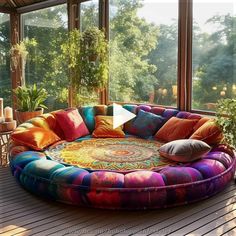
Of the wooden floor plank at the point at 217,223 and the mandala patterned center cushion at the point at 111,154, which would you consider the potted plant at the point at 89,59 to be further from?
the wooden floor plank at the point at 217,223

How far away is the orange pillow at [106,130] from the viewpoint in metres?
5.01

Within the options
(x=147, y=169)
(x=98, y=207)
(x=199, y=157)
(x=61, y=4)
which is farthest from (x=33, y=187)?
(x=61, y=4)

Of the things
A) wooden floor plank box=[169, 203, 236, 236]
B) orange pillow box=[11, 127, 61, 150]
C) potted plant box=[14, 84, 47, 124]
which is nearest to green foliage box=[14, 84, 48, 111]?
potted plant box=[14, 84, 47, 124]

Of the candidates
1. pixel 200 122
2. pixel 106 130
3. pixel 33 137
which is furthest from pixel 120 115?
pixel 33 137

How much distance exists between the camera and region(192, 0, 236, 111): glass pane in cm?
457

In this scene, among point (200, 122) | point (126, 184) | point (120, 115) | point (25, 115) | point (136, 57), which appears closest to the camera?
point (126, 184)

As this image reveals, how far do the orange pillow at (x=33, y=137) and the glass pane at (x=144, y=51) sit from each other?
6.40ft

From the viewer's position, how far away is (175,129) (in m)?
4.60

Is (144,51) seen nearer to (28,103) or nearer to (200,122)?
(200,122)

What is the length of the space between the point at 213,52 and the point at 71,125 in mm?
2277

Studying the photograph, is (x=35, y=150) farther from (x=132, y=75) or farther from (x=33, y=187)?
(x=132, y=75)

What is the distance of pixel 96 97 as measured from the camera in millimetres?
6285

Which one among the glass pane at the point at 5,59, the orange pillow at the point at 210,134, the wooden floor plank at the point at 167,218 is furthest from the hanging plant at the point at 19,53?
the wooden floor plank at the point at 167,218

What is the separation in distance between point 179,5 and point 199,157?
2429mm
